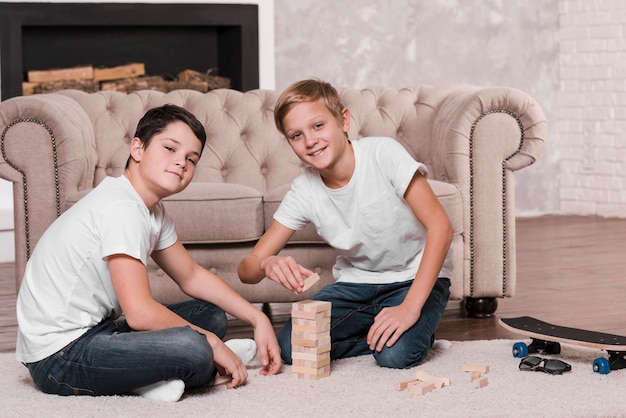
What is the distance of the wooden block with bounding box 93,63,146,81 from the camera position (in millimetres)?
5082

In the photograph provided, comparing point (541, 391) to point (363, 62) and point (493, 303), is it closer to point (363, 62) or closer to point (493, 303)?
point (493, 303)

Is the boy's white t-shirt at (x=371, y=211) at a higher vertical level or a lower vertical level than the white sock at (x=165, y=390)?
higher

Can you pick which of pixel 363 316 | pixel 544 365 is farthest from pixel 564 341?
pixel 363 316

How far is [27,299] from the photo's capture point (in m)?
2.21

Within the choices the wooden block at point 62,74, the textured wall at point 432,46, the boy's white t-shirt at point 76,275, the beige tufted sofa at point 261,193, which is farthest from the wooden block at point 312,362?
the textured wall at point 432,46

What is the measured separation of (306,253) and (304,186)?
0.50 metres

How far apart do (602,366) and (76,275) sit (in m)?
1.19

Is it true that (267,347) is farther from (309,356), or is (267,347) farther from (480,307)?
(480,307)

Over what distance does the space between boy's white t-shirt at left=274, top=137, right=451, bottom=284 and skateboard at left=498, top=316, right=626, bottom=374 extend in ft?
1.02

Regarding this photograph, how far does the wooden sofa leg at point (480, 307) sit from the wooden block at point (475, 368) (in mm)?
813

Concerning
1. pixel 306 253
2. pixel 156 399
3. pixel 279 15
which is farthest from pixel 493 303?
pixel 279 15

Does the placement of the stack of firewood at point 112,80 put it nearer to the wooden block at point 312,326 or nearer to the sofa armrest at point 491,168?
the sofa armrest at point 491,168

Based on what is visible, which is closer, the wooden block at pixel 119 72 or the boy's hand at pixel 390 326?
the boy's hand at pixel 390 326

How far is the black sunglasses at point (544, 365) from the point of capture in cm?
232
